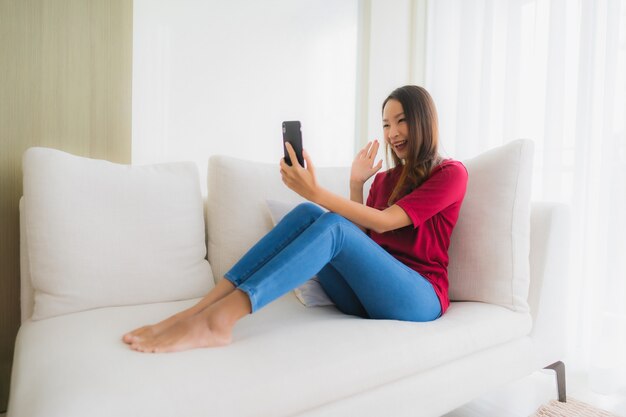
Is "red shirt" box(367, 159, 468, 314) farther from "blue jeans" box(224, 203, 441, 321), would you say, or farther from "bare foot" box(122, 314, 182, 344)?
"bare foot" box(122, 314, 182, 344)

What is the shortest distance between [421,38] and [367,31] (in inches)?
13.5

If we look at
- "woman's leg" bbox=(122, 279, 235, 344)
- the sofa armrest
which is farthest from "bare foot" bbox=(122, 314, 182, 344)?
the sofa armrest

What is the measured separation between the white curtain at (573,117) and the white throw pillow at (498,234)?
0.93 feet

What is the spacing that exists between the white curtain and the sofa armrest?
87 millimetres

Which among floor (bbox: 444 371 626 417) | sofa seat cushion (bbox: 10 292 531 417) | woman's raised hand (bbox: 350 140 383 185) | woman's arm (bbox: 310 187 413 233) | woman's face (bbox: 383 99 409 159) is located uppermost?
woman's face (bbox: 383 99 409 159)

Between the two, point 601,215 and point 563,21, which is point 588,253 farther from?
point 563,21

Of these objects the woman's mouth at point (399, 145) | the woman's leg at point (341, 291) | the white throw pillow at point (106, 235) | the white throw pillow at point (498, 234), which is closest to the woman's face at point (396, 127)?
the woman's mouth at point (399, 145)

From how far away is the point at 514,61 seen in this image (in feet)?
6.87

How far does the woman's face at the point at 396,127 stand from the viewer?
1505mm

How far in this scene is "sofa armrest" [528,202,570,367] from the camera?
4.71 feet

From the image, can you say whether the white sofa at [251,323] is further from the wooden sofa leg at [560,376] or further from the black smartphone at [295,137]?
the black smartphone at [295,137]

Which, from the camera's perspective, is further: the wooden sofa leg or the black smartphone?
the wooden sofa leg

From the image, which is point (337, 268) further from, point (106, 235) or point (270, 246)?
point (106, 235)

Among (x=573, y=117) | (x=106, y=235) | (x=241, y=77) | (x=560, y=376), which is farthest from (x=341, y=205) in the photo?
(x=573, y=117)
